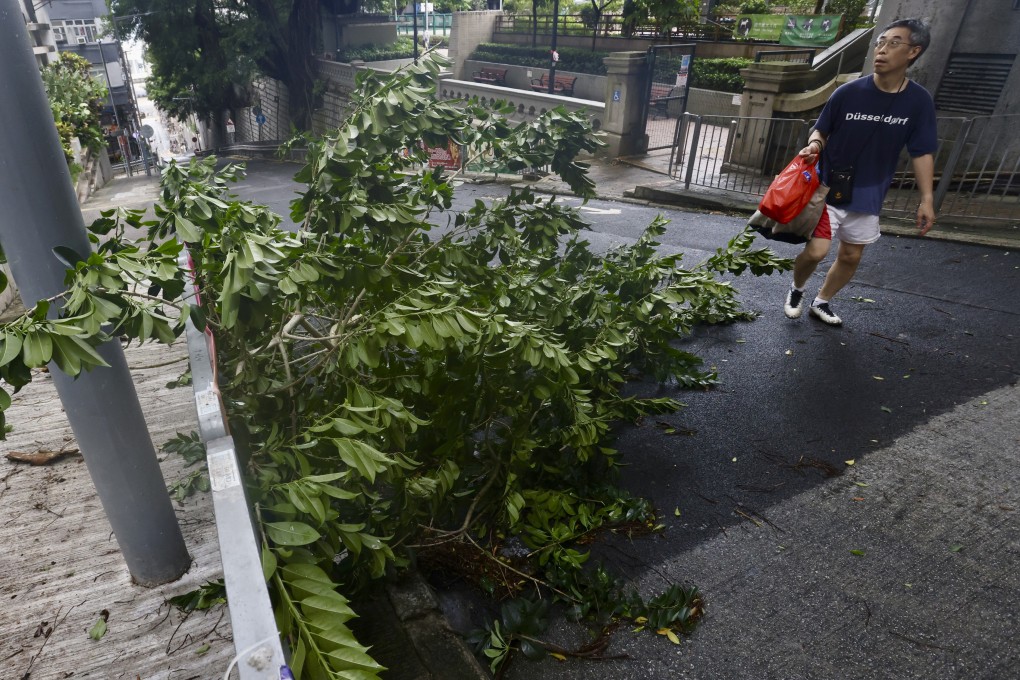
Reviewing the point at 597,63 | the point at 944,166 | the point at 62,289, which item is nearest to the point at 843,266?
the point at 62,289

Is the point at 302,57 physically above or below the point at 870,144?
below

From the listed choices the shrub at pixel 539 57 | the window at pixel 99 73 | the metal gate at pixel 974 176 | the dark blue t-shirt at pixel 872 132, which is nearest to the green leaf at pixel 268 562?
the dark blue t-shirt at pixel 872 132

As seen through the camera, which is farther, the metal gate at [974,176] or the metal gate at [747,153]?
the metal gate at [747,153]

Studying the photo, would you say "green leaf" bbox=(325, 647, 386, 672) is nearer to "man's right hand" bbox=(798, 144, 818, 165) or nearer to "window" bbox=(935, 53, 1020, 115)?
"man's right hand" bbox=(798, 144, 818, 165)

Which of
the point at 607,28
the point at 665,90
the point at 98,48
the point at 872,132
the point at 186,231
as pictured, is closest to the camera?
the point at 186,231

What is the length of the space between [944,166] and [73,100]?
1310 inches

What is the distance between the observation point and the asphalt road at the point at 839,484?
273 cm

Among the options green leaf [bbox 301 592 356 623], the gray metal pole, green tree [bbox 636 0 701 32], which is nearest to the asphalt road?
green leaf [bbox 301 592 356 623]

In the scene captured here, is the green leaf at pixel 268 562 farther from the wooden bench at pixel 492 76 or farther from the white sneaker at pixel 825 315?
the wooden bench at pixel 492 76

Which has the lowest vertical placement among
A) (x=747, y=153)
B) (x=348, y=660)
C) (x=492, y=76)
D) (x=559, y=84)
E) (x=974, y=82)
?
(x=492, y=76)

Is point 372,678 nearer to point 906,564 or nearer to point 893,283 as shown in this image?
point 906,564

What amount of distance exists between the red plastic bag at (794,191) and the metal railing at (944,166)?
193 inches

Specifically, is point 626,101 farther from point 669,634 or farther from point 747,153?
point 669,634

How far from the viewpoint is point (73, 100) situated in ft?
95.0
